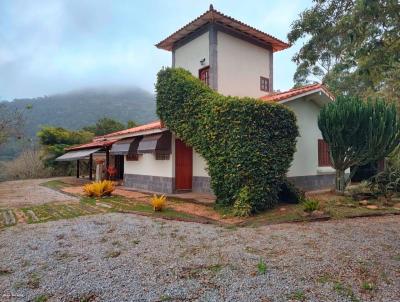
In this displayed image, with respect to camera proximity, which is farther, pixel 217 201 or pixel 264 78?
pixel 264 78

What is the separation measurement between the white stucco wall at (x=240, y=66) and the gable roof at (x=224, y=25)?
20.8 inches

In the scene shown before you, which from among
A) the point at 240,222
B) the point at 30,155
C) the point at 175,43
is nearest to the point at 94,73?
the point at 30,155

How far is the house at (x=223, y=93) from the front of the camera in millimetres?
14773

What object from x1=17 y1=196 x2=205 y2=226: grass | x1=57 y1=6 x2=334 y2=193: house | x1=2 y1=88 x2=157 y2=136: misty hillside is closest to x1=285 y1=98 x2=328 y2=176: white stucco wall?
x1=57 y1=6 x2=334 y2=193: house

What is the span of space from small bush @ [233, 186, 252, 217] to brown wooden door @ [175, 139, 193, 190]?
19.7ft

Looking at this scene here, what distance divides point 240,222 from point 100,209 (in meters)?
5.45

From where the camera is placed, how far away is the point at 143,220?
9.23 meters

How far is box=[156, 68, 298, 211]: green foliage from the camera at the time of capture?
9.85 meters

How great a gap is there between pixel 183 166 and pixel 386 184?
363 inches

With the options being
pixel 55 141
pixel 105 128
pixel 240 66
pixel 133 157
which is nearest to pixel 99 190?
pixel 133 157

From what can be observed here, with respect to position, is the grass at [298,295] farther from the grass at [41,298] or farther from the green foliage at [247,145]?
the green foliage at [247,145]

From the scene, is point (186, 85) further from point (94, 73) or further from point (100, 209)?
point (94, 73)

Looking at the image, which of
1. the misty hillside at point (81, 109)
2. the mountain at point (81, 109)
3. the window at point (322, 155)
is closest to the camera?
the window at point (322, 155)

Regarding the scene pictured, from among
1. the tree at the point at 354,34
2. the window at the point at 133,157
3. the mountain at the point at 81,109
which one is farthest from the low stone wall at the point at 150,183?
the mountain at the point at 81,109
